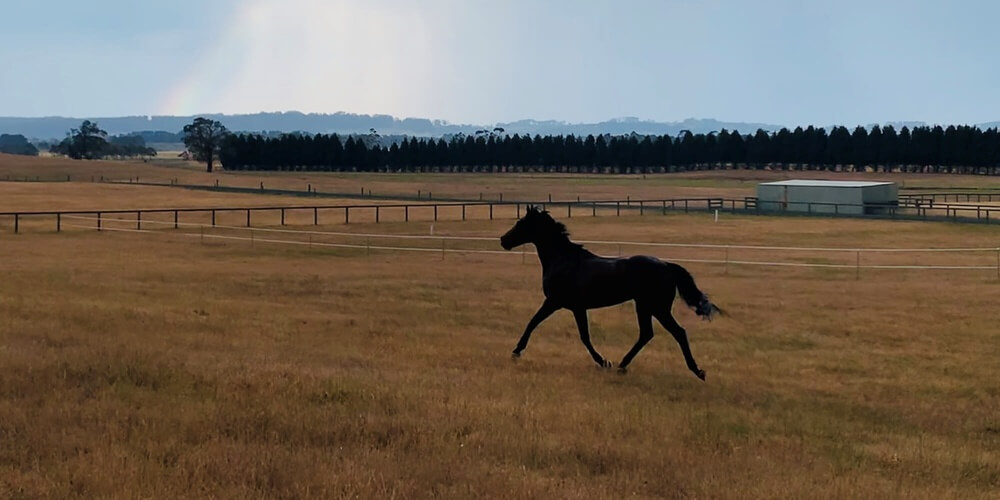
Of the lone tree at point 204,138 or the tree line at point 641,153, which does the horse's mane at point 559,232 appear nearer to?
the tree line at point 641,153

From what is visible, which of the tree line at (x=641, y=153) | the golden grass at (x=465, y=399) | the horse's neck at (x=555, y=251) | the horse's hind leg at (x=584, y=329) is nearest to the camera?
the golden grass at (x=465, y=399)

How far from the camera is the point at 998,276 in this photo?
3061 cm

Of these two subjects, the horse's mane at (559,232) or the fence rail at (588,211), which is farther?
the fence rail at (588,211)

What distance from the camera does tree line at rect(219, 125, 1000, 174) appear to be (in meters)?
152

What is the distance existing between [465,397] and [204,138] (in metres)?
173

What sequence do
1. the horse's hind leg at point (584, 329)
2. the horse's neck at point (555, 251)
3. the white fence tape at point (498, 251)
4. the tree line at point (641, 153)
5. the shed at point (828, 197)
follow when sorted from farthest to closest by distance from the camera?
the tree line at point (641, 153)
the shed at point (828, 197)
the white fence tape at point (498, 251)
the horse's neck at point (555, 251)
the horse's hind leg at point (584, 329)

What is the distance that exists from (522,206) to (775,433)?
65.6 metres

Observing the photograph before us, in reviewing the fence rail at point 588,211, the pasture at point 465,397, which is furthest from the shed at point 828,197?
the pasture at point 465,397

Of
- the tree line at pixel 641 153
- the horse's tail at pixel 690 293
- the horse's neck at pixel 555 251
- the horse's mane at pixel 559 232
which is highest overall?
the tree line at pixel 641 153

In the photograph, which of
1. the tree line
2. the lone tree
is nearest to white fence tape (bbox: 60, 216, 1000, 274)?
the tree line

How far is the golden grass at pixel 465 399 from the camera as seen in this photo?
22.5ft

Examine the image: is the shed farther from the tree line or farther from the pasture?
the tree line

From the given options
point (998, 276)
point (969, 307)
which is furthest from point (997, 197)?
point (969, 307)

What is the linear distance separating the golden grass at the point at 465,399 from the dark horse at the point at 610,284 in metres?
0.62
